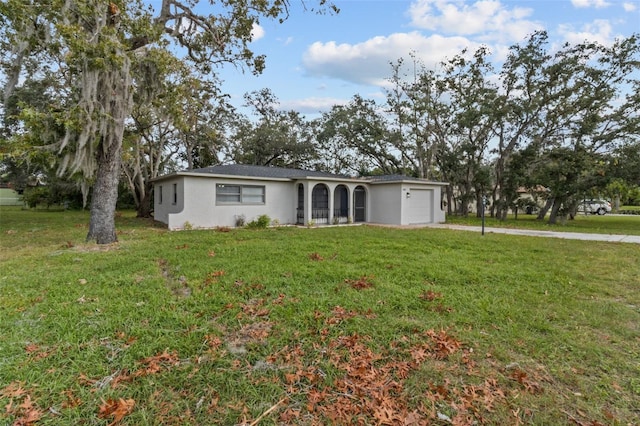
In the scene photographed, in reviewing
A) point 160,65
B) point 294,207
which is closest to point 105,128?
point 160,65

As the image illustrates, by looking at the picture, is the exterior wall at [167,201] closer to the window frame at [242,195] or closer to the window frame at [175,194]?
the window frame at [175,194]

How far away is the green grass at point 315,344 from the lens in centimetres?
205

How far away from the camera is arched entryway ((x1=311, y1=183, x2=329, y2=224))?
14.5 metres

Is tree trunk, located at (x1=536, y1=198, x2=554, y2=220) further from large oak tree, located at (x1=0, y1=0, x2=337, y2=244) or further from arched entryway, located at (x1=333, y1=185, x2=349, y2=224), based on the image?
large oak tree, located at (x1=0, y1=0, x2=337, y2=244)

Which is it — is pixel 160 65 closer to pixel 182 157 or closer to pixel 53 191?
pixel 182 157

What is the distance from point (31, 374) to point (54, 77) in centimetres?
1495

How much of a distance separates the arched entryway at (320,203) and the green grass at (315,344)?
353 inches

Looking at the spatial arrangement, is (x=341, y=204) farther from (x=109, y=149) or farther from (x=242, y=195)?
(x=109, y=149)

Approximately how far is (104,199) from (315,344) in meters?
7.64

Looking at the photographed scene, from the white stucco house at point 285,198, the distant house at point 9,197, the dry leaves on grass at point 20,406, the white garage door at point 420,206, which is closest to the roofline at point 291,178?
the white stucco house at point 285,198

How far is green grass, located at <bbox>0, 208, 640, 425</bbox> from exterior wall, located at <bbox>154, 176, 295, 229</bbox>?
6444mm

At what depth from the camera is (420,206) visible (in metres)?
16.0

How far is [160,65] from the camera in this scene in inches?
315

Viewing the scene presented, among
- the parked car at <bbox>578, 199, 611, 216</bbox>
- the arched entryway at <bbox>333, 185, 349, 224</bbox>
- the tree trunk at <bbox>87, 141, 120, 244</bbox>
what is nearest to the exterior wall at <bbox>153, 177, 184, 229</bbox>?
the tree trunk at <bbox>87, 141, 120, 244</bbox>
